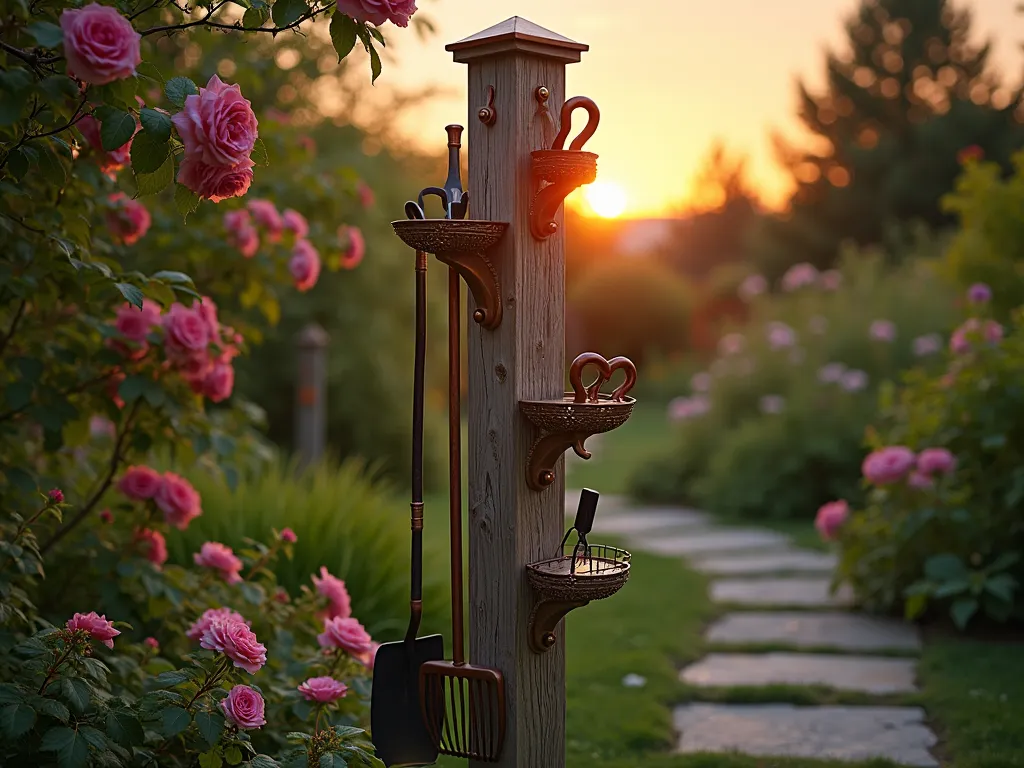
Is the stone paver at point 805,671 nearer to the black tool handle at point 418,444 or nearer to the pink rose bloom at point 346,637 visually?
the pink rose bloom at point 346,637

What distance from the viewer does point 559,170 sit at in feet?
7.36

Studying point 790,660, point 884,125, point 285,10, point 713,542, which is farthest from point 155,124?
point 884,125

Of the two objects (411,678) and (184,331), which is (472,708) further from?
(184,331)

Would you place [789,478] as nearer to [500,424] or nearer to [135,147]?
[500,424]

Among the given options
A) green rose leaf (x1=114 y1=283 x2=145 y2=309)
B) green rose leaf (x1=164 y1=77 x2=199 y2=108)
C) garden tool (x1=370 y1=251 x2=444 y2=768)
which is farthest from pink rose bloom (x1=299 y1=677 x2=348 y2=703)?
green rose leaf (x1=164 y1=77 x2=199 y2=108)

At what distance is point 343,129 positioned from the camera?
866cm

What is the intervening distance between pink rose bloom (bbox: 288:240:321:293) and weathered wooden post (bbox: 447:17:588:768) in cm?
125

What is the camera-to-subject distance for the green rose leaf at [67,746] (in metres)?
1.86

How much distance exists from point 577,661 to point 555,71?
2.48 m

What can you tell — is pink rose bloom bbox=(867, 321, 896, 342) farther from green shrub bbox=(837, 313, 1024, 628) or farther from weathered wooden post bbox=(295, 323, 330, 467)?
weathered wooden post bbox=(295, 323, 330, 467)

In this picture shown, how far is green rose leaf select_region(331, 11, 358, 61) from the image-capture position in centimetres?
194

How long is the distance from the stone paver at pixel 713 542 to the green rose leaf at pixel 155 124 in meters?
5.02

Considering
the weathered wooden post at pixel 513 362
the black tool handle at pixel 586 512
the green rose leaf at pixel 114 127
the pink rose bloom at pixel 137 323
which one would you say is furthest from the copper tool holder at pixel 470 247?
the pink rose bloom at pixel 137 323

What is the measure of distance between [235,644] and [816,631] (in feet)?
10.3
